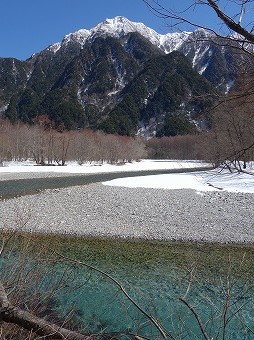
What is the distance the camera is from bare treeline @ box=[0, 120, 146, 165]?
207 feet

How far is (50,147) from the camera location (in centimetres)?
6338

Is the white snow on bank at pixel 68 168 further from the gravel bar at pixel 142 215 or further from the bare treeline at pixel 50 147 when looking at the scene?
the gravel bar at pixel 142 215

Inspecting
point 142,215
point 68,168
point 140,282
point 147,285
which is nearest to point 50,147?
point 68,168

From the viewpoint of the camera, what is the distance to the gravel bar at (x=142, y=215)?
496 inches

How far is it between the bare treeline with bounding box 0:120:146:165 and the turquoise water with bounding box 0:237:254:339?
52129 millimetres

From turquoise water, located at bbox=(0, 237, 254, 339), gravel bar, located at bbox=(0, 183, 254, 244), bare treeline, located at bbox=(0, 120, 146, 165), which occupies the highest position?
bare treeline, located at bbox=(0, 120, 146, 165)

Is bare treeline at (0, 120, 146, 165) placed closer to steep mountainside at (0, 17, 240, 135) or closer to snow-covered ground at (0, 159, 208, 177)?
snow-covered ground at (0, 159, 208, 177)

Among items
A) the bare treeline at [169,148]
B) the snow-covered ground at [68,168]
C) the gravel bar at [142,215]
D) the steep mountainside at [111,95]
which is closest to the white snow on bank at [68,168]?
the snow-covered ground at [68,168]

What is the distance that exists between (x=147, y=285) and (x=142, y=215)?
743 cm

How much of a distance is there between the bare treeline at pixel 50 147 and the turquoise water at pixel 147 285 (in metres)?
52.1

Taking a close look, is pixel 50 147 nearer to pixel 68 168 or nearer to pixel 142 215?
pixel 68 168

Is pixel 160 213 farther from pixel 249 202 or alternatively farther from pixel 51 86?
pixel 51 86

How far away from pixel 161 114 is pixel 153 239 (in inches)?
5644

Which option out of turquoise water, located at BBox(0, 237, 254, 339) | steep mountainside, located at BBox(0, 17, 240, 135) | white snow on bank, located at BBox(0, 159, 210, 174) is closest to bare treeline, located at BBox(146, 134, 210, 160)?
steep mountainside, located at BBox(0, 17, 240, 135)
